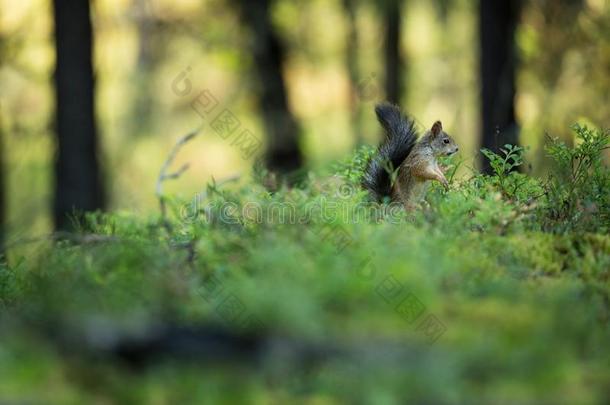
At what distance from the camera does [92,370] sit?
232 centimetres

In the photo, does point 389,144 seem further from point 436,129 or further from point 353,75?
point 353,75

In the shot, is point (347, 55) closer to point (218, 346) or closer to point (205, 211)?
point (205, 211)

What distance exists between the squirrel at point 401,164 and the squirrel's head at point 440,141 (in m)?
0.22

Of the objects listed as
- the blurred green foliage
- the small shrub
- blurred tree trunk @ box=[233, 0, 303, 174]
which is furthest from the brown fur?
blurred tree trunk @ box=[233, 0, 303, 174]

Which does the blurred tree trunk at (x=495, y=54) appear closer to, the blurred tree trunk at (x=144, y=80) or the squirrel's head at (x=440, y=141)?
the squirrel's head at (x=440, y=141)

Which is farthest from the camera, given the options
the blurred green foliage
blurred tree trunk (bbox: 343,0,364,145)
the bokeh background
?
blurred tree trunk (bbox: 343,0,364,145)

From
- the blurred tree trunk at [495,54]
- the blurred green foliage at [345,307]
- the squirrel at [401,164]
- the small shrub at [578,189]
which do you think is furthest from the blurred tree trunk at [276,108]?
the blurred green foliage at [345,307]

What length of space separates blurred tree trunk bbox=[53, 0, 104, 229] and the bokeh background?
65cm

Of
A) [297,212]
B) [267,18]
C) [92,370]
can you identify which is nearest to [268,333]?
[92,370]

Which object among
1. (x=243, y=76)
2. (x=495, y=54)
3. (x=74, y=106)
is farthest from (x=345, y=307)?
(x=243, y=76)

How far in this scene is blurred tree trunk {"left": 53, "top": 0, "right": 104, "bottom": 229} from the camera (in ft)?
31.9

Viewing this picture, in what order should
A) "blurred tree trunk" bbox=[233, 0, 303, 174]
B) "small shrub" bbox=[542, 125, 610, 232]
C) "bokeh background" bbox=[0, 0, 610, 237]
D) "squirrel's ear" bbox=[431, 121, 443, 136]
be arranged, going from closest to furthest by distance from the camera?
"small shrub" bbox=[542, 125, 610, 232] < "squirrel's ear" bbox=[431, 121, 443, 136] < "bokeh background" bbox=[0, 0, 610, 237] < "blurred tree trunk" bbox=[233, 0, 303, 174]

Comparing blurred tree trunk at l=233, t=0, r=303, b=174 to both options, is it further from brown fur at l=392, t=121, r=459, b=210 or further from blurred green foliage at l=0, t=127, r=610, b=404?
blurred green foliage at l=0, t=127, r=610, b=404

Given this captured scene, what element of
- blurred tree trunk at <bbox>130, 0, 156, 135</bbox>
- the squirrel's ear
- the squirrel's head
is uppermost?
blurred tree trunk at <bbox>130, 0, 156, 135</bbox>
